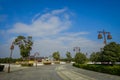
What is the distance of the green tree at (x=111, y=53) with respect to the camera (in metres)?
42.2

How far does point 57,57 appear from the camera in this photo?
134750mm

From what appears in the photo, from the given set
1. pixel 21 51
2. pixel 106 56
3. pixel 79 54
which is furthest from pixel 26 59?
pixel 106 56

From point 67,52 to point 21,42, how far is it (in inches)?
2532

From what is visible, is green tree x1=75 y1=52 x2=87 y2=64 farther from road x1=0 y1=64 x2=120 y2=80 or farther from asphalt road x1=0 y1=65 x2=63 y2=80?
asphalt road x1=0 y1=65 x2=63 y2=80

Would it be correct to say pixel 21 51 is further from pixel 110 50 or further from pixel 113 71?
pixel 113 71

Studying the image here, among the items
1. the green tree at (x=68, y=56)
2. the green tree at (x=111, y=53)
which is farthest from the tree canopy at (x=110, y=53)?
the green tree at (x=68, y=56)

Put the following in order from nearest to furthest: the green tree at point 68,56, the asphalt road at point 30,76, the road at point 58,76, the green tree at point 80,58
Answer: the road at point 58,76, the asphalt road at point 30,76, the green tree at point 80,58, the green tree at point 68,56

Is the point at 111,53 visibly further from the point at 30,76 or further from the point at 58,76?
the point at 30,76

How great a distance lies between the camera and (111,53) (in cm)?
4225

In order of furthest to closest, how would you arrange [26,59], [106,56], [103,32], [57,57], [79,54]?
[57,57] < [26,59] < [79,54] < [106,56] < [103,32]

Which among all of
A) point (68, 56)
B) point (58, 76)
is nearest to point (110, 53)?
point (58, 76)

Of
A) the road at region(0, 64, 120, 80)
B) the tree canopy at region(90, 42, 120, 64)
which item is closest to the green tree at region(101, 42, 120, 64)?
the tree canopy at region(90, 42, 120, 64)

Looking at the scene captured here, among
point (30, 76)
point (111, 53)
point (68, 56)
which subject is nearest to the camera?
point (30, 76)

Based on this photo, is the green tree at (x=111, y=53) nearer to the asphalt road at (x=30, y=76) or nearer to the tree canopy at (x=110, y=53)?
the tree canopy at (x=110, y=53)
